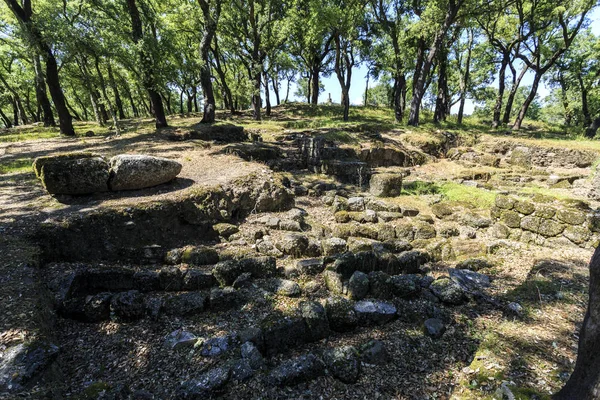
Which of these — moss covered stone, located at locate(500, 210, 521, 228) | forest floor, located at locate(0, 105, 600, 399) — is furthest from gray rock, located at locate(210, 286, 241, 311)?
moss covered stone, located at locate(500, 210, 521, 228)

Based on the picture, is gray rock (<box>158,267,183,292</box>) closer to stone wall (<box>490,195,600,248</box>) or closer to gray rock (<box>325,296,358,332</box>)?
gray rock (<box>325,296,358,332</box>)

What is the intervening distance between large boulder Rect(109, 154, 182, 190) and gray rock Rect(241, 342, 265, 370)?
5.98 meters

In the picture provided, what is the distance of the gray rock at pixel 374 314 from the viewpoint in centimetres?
428

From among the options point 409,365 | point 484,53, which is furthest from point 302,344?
point 484,53

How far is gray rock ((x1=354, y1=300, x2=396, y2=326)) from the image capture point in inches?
168

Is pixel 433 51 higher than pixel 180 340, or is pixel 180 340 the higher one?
pixel 433 51

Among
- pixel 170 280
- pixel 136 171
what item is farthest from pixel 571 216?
pixel 136 171

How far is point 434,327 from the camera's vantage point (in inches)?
156

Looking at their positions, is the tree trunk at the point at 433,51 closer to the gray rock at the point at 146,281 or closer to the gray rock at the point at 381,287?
the gray rock at the point at 381,287

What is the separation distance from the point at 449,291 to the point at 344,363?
2536 millimetres

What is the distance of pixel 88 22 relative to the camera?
12461mm

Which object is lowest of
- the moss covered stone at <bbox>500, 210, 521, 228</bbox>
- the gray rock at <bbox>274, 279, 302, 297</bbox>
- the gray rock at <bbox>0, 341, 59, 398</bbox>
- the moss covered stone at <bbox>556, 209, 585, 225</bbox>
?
the gray rock at <bbox>274, 279, 302, 297</bbox>

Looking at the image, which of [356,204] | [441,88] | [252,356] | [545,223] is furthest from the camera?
[441,88]

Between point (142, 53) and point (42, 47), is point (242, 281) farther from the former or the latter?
point (42, 47)
